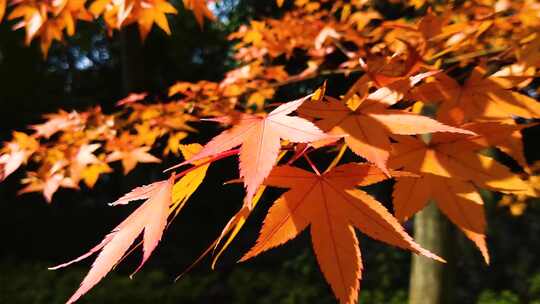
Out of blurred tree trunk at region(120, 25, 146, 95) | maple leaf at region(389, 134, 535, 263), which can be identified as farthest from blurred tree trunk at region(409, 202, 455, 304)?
blurred tree trunk at region(120, 25, 146, 95)

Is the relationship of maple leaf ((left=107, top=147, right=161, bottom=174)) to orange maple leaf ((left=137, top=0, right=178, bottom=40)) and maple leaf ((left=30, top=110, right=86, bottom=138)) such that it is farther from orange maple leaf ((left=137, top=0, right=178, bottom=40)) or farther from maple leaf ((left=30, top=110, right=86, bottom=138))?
orange maple leaf ((left=137, top=0, right=178, bottom=40))

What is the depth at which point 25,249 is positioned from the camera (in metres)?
7.85

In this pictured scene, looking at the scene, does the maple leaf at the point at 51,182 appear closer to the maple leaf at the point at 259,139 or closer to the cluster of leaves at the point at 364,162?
the cluster of leaves at the point at 364,162

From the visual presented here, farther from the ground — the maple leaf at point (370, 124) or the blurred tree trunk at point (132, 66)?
the maple leaf at point (370, 124)

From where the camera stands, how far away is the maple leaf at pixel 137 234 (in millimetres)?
448

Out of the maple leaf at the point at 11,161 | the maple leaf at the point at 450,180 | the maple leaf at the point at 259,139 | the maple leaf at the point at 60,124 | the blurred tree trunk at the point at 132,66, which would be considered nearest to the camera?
the maple leaf at the point at 259,139

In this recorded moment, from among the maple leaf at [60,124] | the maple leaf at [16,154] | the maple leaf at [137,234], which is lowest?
the maple leaf at [60,124]

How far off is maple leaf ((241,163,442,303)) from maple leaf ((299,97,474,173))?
0.14 feet

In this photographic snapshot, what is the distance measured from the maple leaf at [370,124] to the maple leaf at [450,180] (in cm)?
13

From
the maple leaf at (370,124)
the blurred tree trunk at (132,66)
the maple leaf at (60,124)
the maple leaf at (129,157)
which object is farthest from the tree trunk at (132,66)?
the maple leaf at (370,124)

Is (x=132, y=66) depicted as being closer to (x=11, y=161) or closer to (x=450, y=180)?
(x=11, y=161)

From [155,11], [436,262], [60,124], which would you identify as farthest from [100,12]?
[436,262]

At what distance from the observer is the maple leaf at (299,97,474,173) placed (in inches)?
19.6

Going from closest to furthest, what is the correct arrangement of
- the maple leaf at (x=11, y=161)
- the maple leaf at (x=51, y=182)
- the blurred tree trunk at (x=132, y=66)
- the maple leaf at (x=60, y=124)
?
the maple leaf at (x=11, y=161)
the maple leaf at (x=51, y=182)
the maple leaf at (x=60, y=124)
the blurred tree trunk at (x=132, y=66)
